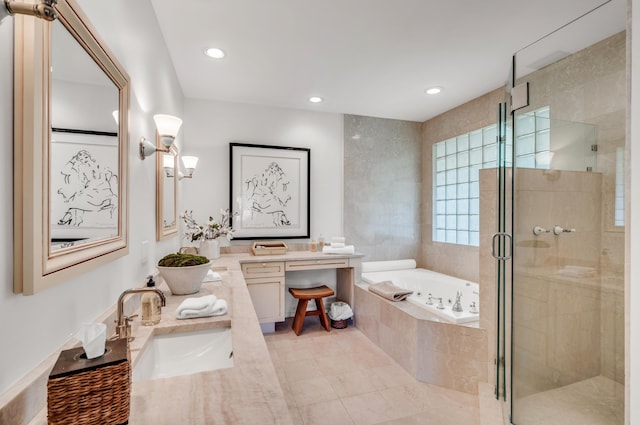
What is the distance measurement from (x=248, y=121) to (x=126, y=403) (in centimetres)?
330

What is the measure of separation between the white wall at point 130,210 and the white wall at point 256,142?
89cm

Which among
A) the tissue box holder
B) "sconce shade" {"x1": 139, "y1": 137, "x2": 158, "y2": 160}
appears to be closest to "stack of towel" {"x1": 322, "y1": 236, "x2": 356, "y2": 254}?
"sconce shade" {"x1": 139, "y1": 137, "x2": 158, "y2": 160}

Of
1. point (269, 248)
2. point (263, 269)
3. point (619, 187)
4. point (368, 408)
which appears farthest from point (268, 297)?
point (619, 187)

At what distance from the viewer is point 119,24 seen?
1354 mm

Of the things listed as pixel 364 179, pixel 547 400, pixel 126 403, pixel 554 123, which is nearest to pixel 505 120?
pixel 554 123

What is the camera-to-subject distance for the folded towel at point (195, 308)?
4.39 feet

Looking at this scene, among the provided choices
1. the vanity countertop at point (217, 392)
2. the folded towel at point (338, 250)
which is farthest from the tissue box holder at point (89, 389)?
the folded towel at point (338, 250)

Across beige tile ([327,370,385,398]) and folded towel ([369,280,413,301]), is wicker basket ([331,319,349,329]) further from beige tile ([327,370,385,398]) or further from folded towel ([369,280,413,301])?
beige tile ([327,370,385,398])

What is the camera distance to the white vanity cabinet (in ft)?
10.3

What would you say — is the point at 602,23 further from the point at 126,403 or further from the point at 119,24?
the point at 126,403

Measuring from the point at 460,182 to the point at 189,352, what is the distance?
11.1 feet

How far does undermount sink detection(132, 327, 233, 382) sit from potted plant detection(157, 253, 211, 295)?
0.45m

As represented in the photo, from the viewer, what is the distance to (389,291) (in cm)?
294

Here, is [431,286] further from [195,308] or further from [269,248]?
[195,308]
